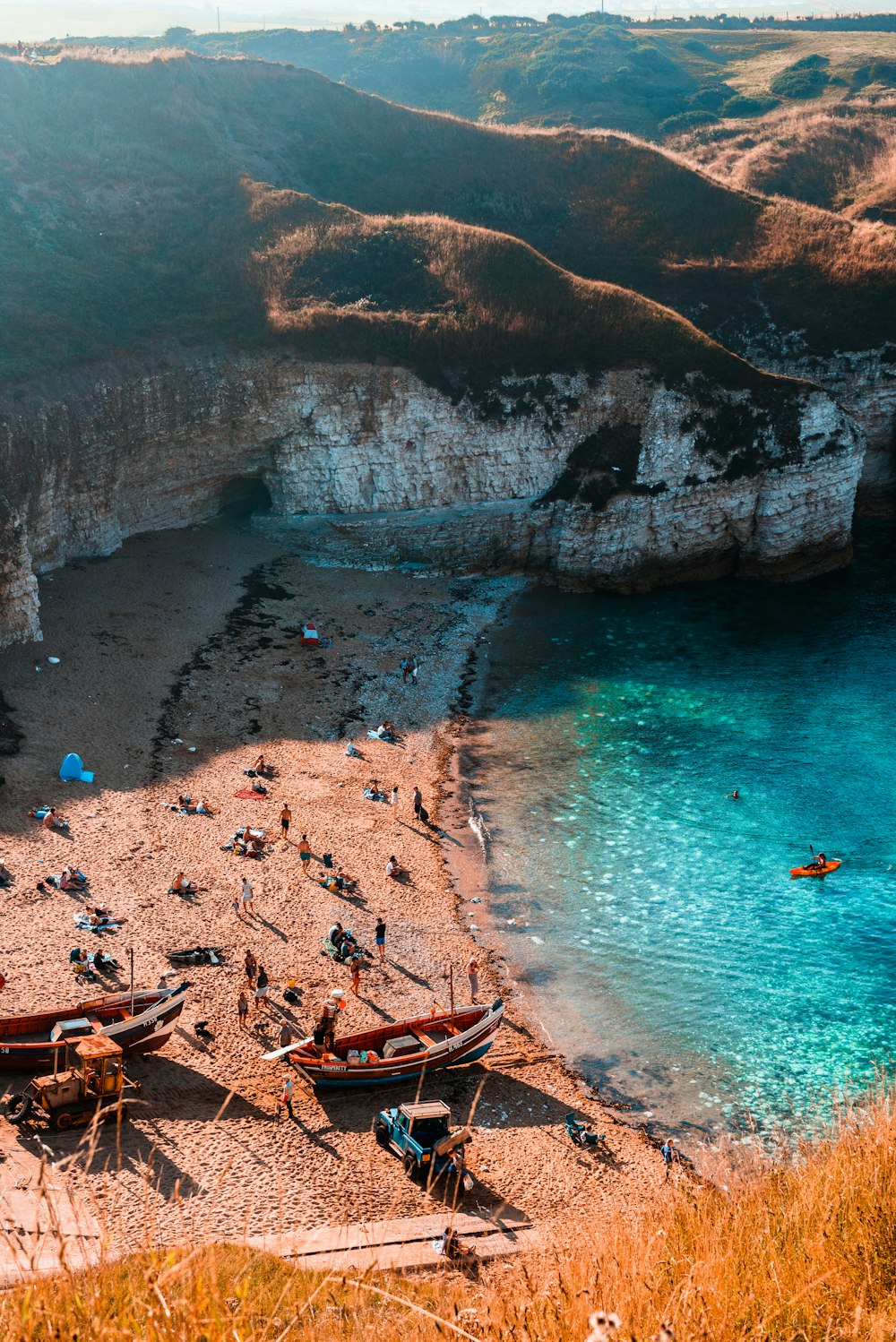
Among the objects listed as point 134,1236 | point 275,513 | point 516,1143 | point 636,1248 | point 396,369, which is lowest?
point 516,1143

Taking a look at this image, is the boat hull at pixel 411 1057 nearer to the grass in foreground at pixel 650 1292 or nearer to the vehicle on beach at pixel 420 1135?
the vehicle on beach at pixel 420 1135

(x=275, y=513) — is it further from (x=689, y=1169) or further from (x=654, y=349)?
(x=689, y=1169)

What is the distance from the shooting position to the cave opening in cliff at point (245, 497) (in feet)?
183

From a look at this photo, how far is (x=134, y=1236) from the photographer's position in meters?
16.4

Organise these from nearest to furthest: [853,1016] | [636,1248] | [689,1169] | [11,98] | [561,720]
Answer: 1. [636,1248]
2. [689,1169]
3. [853,1016]
4. [561,720]
5. [11,98]

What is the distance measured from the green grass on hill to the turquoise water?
73.1ft

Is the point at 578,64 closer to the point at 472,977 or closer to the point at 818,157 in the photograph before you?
the point at 818,157

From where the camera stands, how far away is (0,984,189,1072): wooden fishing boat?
2198 cm

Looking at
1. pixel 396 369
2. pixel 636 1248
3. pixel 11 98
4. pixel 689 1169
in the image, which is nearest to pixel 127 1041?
pixel 689 1169

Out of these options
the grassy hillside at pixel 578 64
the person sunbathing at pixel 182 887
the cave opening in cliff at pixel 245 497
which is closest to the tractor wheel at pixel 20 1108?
the person sunbathing at pixel 182 887

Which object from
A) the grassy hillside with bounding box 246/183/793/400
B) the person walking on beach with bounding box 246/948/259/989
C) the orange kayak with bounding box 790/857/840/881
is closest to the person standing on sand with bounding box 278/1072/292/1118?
the person walking on beach with bounding box 246/948/259/989

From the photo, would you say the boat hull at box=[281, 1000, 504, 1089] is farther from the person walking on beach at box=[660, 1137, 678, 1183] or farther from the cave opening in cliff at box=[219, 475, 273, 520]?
the cave opening in cliff at box=[219, 475, 273, 520]

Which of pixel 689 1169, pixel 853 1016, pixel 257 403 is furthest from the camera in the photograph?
pixel 257 403

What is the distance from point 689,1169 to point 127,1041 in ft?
40.4
